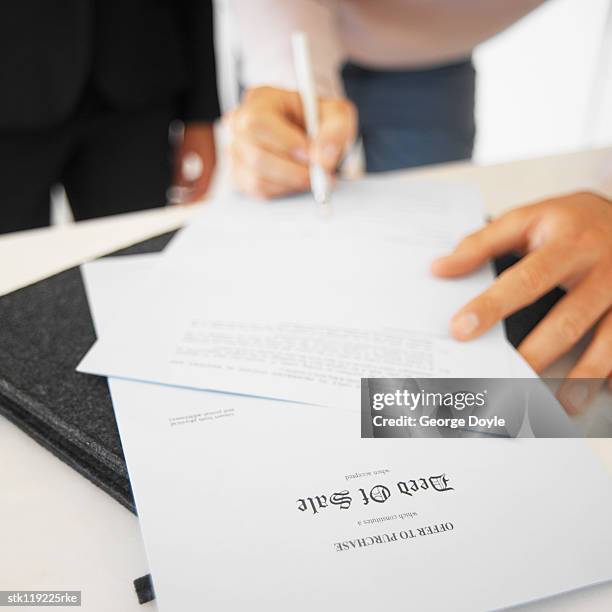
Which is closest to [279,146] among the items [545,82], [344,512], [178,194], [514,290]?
[514,290]

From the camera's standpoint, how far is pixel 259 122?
71 centimetres

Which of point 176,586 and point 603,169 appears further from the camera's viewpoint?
point 603,169

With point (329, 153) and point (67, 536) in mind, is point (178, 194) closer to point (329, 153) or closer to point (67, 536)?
point (329, 153)

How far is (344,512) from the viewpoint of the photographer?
0.32 m

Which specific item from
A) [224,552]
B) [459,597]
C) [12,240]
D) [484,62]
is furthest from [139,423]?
[484,62]

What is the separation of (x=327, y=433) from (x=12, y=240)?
532mm

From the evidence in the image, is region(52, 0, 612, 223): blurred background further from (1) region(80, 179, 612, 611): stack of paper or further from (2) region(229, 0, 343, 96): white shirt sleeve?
(1) region(80, 179, 612, 611): stack of paper

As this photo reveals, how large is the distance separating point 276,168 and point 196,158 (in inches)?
31.5

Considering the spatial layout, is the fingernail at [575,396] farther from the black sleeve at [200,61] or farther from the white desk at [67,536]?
the black sleeve at [200,61]

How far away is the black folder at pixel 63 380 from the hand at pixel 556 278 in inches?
1.1

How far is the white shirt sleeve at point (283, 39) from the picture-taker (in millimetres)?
805

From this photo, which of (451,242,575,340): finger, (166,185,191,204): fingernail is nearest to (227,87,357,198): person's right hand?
(451,242,575,340): finger

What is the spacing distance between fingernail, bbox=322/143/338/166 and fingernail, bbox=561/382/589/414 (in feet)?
1.33

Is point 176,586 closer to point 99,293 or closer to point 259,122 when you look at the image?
point 99,293
